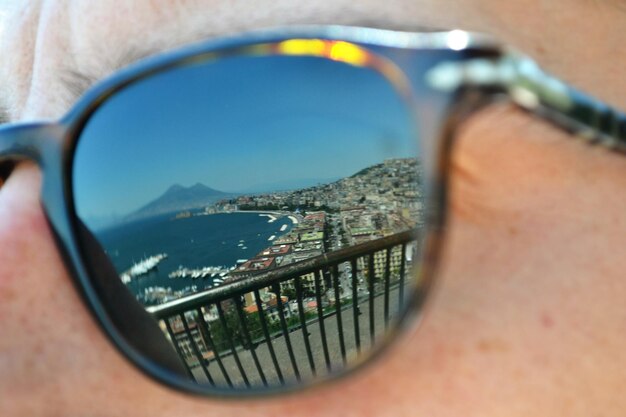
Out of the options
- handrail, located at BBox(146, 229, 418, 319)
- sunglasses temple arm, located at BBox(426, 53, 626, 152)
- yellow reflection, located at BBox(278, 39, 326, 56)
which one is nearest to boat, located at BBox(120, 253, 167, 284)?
handrail, located at BBox(146, 229, 418, 319)

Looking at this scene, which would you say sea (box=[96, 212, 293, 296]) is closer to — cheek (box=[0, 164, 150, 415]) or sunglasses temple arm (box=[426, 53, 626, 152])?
cheek (box=[0, 164, 150, 415])

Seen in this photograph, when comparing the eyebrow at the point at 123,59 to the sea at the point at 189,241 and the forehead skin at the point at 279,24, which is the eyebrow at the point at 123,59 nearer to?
the forehead skin at the point at 279,24

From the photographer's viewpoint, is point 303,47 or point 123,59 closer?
point 303,47

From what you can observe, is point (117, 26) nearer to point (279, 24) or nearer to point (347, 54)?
point (279, 24)

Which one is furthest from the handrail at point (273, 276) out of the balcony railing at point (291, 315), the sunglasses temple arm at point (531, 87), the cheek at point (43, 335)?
the sunglasses temple arm at point (531, 87)

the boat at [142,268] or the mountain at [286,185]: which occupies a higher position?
the mountain at [286,185]

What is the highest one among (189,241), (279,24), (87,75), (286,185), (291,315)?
(279,24)

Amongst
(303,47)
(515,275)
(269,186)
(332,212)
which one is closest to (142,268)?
(269,186)

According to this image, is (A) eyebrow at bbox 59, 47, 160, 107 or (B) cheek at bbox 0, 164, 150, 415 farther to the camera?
(A) eyebrow at bbox 59, 47, 160, 107

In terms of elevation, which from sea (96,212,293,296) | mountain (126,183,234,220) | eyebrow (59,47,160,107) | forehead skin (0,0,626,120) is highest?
forehead skin (0,0,626,120)
